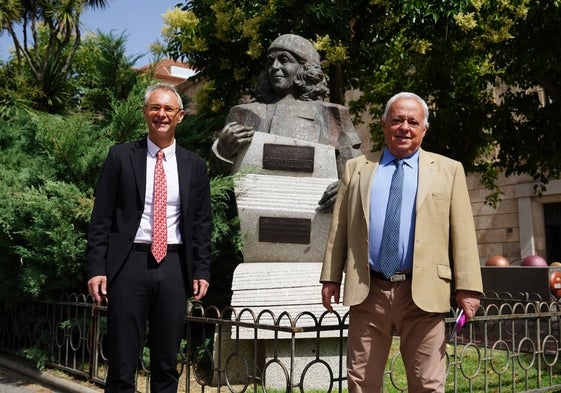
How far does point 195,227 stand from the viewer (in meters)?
3.36

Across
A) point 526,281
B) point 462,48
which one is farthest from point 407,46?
point 526,281

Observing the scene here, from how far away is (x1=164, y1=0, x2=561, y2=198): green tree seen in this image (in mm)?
8523

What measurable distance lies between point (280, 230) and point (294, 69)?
5.42 feet

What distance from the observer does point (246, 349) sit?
17.2 ft

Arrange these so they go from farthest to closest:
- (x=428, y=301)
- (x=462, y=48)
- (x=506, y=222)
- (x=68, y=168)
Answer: (x=506, y=222) → (x=462, y=48) → (x=68, y=168) → (x=428, y=301)

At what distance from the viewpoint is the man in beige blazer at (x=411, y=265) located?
290cm

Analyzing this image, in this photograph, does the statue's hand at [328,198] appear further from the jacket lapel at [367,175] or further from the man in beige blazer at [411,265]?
the man in beige blazer at [411,265]

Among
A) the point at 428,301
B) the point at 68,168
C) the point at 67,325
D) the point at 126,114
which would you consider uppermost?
the point at 126,114

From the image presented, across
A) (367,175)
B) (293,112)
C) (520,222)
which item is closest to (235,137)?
(293,112)

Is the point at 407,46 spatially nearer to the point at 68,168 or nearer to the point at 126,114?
the point at 126,114

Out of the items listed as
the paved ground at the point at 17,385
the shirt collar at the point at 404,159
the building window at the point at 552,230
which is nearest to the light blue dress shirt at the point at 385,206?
the shirt collar at the point at 404,159

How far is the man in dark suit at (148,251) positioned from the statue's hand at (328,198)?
2.24 meters

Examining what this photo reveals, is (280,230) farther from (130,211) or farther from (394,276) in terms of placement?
(394,276)

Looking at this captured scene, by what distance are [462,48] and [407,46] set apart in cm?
197
